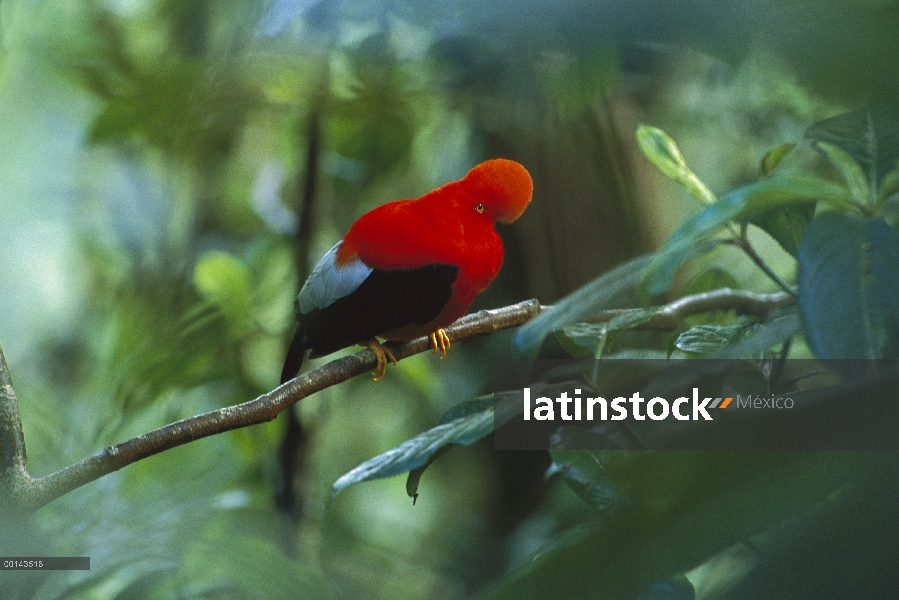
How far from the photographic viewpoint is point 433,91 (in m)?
1.11

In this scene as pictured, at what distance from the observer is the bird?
0.59 meters

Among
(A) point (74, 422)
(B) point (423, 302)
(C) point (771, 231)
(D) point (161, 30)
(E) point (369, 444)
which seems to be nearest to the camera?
(C) point (771, 231)

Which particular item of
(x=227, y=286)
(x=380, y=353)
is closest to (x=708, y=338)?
(x=380, y=353)

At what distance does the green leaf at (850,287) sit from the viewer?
0.73 ft

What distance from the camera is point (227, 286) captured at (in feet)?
3.20

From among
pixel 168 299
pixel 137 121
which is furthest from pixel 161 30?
pixel 168 299

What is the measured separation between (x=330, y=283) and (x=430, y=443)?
0.93 feet

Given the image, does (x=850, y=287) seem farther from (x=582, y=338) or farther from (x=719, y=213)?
(x=582, y=338)

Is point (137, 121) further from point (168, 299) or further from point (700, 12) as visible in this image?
point (700, 12)

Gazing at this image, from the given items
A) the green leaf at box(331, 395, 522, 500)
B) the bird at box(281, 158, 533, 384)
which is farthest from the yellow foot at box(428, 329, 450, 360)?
the green leaf at box(331, 395, 522, 500)

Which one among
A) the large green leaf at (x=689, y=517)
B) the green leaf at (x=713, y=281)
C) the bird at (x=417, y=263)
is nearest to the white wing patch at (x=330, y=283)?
the bird at (x=417, y=263)

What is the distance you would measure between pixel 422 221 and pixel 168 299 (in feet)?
2.20

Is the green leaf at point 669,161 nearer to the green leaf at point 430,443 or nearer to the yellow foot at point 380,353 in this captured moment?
the green leaf at point 430,443

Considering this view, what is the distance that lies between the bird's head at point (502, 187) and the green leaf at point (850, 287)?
0.34 metres
